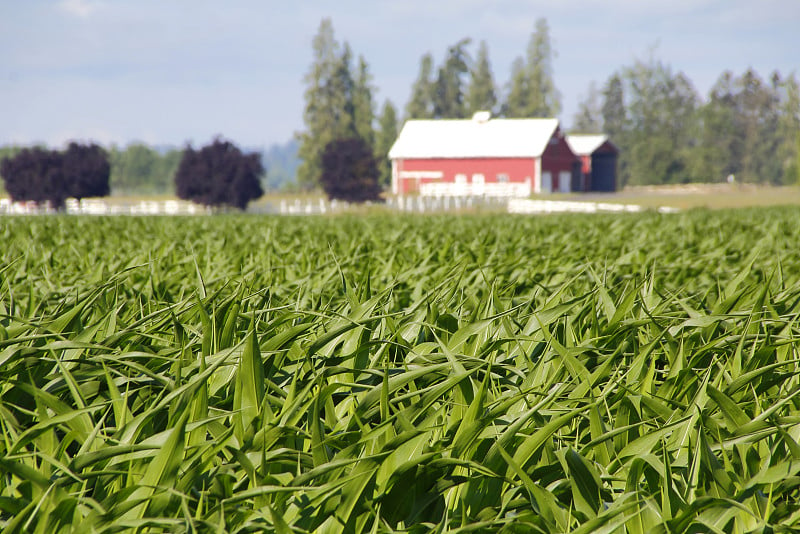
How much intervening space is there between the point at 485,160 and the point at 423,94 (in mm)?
42264

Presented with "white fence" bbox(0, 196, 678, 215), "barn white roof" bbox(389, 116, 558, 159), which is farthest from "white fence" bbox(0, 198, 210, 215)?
"barn white roof" bbox(389, 116, 558, 159)

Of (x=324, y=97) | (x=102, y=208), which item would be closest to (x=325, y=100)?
(x=324, y=97)

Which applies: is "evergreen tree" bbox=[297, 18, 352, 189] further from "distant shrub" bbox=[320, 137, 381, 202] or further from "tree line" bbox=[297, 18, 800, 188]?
"distant shrub" bbox=[320, 137, 381, 202]

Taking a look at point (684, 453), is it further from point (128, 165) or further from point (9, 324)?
point (128, 165)

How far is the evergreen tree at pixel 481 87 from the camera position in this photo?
352 feet

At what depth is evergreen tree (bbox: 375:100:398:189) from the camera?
3962 inches

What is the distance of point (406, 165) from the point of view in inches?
2859

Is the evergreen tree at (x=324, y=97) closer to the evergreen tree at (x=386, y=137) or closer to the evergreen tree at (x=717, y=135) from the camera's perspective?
the evergreen tree at (x=386, y=137)

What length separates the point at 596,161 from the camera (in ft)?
272

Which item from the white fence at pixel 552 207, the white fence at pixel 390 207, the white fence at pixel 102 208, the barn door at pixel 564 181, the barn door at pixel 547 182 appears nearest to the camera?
the white fence at pixel 552 207

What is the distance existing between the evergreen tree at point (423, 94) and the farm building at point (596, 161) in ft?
97.5

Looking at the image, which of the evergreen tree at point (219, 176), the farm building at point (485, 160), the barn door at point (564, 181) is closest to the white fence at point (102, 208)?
the evergreen tree at point (219, 176)

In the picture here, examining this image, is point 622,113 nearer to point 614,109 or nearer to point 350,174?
point 614,109

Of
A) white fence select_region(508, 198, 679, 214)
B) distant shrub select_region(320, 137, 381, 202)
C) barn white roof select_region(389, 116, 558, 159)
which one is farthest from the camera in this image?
barn white roof select_region(389, 116, 558, 159)
